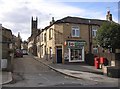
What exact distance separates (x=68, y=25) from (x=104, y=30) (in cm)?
713

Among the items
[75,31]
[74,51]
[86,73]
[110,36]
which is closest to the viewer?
[86,73]

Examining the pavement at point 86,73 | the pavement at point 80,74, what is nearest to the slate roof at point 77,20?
the pavement at point 86,73

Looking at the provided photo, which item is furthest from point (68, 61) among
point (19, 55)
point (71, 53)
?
point (19, 55)

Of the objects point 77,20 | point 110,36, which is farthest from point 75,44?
point 110,36

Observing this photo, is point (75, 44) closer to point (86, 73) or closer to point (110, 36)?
point (110, 36)

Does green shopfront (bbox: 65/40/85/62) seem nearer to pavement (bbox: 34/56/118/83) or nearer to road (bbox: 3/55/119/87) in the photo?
pavement (bbox: 34/56/118/83)

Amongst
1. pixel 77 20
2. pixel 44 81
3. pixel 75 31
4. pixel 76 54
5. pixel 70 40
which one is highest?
pixel 77 20

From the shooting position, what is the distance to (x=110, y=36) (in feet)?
101

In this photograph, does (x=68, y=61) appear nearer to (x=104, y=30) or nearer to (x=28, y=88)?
(x=104, y=30)

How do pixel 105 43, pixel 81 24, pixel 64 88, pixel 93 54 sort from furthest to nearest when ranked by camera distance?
pixel 81 24 < pixel 93 54 < pixel 105 43 < pixel 64 88

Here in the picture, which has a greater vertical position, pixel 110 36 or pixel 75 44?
pixel 110 36

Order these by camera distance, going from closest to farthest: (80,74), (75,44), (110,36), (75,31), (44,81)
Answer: (44,81) < (80,74) < (110,36) < (75,44) < (75,31)

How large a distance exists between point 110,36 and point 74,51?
25.5 ft

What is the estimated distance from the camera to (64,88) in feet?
51.7
